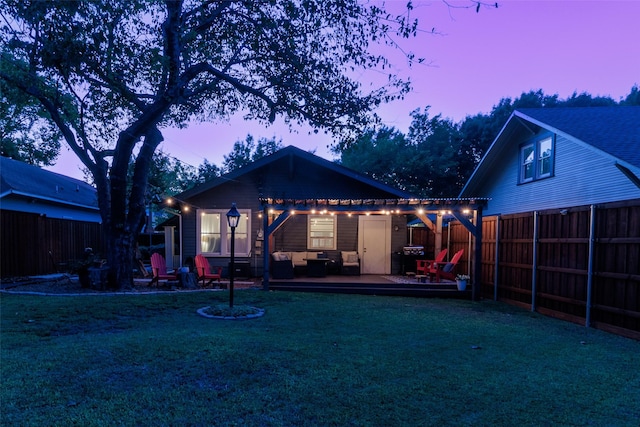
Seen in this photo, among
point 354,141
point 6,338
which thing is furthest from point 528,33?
point 6,338

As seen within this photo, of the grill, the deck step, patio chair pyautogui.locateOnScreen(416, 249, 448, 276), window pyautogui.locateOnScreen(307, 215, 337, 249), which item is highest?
window pyautogui.locateOnScreen(307, 215, 337, 249)

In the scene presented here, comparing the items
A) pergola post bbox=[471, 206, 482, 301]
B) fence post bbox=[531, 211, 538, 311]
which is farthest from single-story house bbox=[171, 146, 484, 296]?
fence post bbox=[531, 211, 538, 311]

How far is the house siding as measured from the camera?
7152mm

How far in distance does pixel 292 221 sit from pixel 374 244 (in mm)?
3008

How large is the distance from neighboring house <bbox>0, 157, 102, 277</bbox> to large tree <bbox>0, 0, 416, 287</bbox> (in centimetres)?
388

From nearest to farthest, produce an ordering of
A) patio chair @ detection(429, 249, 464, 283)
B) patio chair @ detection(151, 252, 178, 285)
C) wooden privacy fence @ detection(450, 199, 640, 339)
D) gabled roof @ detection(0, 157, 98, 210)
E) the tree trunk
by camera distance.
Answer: wooden privacy fence @ detection(450, 199, 640, 339) → the tree trunk → patio chair @ detection(151, 252, 178, 285) → patio chair @ detection(429, 249, 464, 283) → gabled roof @ detection(0, 157, 98, 210)

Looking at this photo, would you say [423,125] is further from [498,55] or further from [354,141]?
[354,141]

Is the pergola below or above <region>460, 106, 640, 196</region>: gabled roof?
below

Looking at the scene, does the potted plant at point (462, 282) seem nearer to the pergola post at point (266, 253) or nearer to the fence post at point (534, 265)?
the fence post at point (534, 265)

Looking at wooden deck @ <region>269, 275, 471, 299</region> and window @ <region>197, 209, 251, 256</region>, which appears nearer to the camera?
wooden deck @ <region>269, 275, 471, 299</region>

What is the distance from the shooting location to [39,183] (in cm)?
1376

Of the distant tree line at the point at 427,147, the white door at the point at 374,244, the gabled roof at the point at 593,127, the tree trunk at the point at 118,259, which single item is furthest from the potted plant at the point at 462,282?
the distant tree line at the point at 427,147

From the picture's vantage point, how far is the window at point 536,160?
9.14 m

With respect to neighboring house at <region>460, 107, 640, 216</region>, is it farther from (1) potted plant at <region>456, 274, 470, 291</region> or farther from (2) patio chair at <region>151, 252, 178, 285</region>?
(2) patio chair at <region>151, 252, 178, 285</region>
